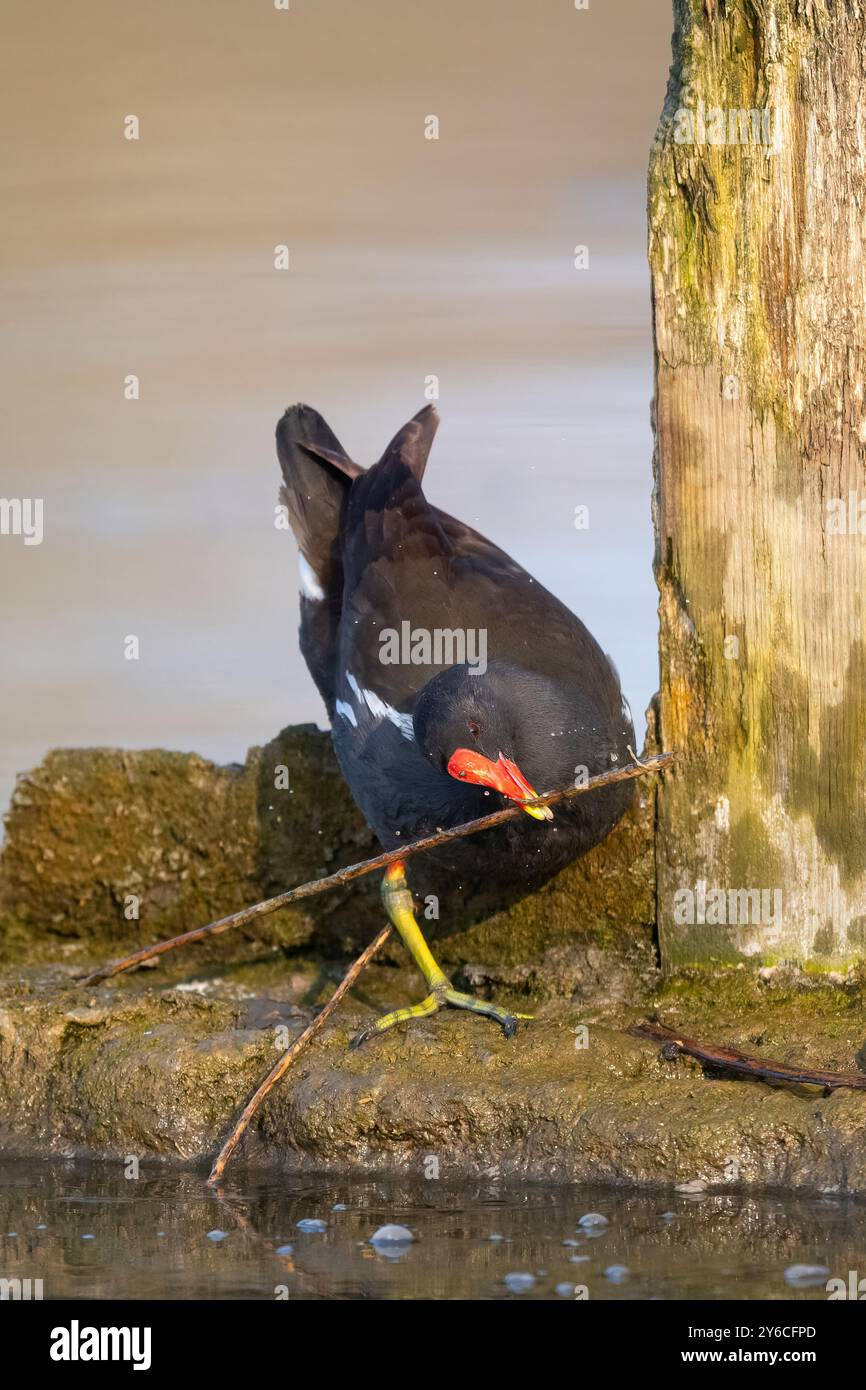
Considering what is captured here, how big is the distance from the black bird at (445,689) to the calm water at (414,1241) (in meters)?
0.60

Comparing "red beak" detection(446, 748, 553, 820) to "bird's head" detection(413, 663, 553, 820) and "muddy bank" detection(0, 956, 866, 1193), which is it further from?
"muddy bank" detection(0, 956, 866, 1193)

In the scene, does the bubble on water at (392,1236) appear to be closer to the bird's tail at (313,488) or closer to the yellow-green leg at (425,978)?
the yellow-green leg at (425,978)

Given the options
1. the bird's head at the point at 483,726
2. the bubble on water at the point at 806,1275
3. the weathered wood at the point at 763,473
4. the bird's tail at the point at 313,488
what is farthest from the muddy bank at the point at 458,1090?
the bird's tail at the point at 313,488

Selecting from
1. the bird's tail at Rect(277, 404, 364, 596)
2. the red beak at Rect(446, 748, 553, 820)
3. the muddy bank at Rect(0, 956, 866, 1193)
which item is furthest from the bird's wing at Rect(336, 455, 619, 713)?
the muddy bank at Rect(0, 956, 866, 1193)

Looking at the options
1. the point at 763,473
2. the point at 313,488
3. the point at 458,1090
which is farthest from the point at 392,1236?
the point at 313,488

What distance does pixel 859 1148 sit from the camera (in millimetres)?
3666

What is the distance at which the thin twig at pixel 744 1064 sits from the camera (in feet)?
12.7

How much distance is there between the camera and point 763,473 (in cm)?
442

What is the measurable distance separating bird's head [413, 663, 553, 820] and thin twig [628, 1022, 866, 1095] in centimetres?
65

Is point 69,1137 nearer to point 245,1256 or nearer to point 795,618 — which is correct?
point 245,1256

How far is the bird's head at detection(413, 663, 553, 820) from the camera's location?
4.30m

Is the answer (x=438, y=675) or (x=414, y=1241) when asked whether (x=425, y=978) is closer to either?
(x=438, y=675)

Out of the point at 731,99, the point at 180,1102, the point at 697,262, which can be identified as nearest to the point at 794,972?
the point at 180,1102

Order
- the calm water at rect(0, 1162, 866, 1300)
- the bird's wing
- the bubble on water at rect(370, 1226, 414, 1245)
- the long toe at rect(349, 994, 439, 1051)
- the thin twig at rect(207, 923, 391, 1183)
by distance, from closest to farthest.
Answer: the calm water at rect(0, 1162, 866, 1300)
the bubble on water at rect(370, 1226, 414, 1245)
the thin twig at rect(207, 923, 391, 1183)
the long toe at rect(349, 994, 439, 1051)
the bird's wing
